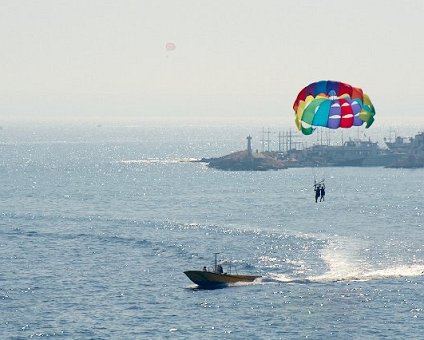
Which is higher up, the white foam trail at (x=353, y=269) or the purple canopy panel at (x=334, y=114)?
the purple canopy panel at (x=334, y=114)

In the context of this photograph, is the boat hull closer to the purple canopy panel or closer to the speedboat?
the speedboat

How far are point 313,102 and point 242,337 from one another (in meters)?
26.0

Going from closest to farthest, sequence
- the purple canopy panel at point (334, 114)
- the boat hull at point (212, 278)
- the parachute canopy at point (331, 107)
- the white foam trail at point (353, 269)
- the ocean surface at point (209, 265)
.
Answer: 1. the ocean surface at point (209, 265)
2. the parachute canopy at point (331, 107)
3. the purple canopy panel at point (334, 114)
4. the boat hull at point (212, 278)
5. the white foam trail at point (353, 269)

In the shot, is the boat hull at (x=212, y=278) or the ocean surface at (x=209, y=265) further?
the boat hull at (x=212, y=278)

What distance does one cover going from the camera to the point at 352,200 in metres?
188

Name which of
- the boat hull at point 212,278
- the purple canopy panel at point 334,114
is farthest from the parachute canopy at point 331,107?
the boat hull at point 212,278

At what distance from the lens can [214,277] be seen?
101688 mm

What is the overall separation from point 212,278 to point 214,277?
8.3 inches

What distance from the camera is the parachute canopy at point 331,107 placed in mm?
98438

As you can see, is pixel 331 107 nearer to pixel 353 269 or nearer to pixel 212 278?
pixel 353 269

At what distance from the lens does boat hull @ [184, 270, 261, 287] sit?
101 metres

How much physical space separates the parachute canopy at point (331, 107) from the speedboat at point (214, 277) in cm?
1482

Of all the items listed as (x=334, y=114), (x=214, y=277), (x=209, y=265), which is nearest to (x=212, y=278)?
(x=214, y=277)

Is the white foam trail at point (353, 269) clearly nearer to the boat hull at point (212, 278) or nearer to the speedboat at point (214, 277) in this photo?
the boat hull at point (212, 278)
